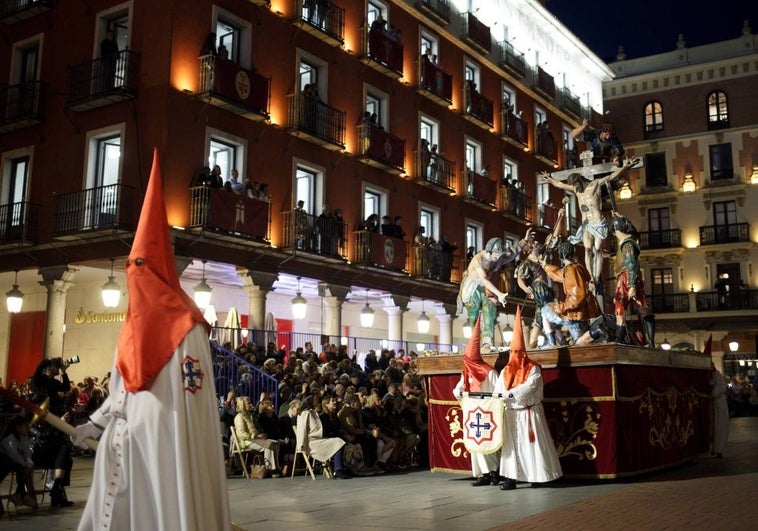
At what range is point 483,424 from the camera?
1084 centimetres

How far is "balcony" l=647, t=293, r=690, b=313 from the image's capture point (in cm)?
4116

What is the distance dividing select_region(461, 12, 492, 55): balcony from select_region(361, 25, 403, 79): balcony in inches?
175

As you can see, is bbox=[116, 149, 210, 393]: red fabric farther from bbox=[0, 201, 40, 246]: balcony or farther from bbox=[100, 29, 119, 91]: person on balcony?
bbox=[0, 201, 40, 246]: balcony

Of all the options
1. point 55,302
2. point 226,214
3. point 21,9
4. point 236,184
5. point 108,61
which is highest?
point 21,9

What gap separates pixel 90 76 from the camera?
802 inches

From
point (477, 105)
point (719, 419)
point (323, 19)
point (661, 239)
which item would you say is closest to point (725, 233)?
point (661, 239)

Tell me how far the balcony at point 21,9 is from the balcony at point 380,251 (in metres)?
10.7

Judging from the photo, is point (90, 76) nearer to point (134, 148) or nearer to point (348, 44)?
point (134, 148)

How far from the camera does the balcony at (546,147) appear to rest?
115ft

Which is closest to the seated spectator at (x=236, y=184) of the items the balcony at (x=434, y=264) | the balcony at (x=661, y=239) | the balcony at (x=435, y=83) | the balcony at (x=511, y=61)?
the balcony at (x=434, y=264)

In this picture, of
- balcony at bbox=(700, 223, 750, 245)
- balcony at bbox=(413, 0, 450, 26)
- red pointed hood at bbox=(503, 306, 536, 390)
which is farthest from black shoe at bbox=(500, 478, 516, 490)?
balcony at bbox=(700, 223, 750, 245)

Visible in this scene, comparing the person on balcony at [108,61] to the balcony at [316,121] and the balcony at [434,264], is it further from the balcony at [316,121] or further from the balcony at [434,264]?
the balcony at [434,264]

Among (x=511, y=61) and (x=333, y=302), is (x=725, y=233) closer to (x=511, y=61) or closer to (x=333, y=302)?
(x=511, y=61)

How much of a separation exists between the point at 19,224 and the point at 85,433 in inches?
706
